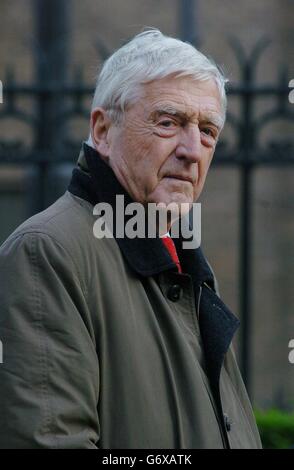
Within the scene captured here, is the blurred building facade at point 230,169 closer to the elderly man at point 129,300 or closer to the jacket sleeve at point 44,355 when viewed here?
the elderly man at point 129,300

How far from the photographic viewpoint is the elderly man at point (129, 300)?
2053 mm

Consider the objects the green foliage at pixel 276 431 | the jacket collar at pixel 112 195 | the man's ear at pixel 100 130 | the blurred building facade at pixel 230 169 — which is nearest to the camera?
the jacket collar at pixel 112 195

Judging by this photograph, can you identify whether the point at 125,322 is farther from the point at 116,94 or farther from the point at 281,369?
the point at 281,369

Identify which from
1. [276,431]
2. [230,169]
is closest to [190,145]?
[276,431]

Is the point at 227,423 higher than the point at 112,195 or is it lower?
lower

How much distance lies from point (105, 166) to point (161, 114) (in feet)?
0.53

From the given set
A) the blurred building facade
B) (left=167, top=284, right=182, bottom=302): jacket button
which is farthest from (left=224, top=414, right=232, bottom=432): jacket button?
the blurred building facade


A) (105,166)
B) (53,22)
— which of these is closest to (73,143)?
(53,22)

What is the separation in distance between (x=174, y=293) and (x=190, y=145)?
0.32 metres

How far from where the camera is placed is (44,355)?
2.05 metres

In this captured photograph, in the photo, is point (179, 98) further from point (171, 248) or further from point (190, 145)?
point (171, 248)

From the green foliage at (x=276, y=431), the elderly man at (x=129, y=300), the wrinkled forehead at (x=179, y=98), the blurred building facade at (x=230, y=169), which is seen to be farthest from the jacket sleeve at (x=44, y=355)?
the blurred building facade at (x=230, y=169)

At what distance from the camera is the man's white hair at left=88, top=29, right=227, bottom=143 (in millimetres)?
2305

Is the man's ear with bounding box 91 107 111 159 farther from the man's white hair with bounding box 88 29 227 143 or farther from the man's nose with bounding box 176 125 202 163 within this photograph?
the man's nose with bounding box 176 125 202 163
